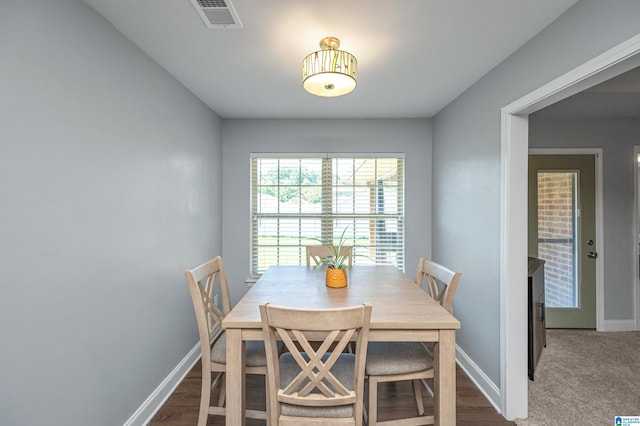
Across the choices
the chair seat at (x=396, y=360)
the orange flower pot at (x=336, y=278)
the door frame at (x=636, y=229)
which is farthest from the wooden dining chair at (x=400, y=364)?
the door frame at (x=636, y=229)

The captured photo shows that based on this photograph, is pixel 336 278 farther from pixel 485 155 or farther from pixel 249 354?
pixel 485 155

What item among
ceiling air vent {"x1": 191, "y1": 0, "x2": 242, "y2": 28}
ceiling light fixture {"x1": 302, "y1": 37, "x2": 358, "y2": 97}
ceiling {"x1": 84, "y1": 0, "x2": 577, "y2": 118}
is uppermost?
ceiling {"x1": 84, "y1": 0, "x2": 577, "y2": 118}

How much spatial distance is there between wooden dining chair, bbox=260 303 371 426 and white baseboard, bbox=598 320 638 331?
12.7 feet

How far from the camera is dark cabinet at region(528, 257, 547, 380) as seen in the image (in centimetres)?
247

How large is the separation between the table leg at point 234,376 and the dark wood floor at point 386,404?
2.03 feet

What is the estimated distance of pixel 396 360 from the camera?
1.75m

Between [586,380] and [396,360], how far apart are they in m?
2.04

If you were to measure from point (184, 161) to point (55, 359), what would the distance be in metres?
1.75

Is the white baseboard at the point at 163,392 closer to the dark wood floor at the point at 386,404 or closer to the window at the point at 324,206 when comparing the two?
the dark wood floor at the point at 386,404

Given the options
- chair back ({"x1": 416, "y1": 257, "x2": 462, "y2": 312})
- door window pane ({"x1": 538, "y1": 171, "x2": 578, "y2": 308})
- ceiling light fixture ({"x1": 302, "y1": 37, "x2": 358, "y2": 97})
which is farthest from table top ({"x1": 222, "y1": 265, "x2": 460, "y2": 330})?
door window pane ({"x1": 538, "y1": 171, "x2": 578, "y2": 308})

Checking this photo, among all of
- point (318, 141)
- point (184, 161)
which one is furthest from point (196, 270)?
point (318, 141)

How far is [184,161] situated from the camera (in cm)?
275

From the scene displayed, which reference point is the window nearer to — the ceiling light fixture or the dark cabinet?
the dark cabinet

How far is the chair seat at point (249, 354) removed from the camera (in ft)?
5.91
